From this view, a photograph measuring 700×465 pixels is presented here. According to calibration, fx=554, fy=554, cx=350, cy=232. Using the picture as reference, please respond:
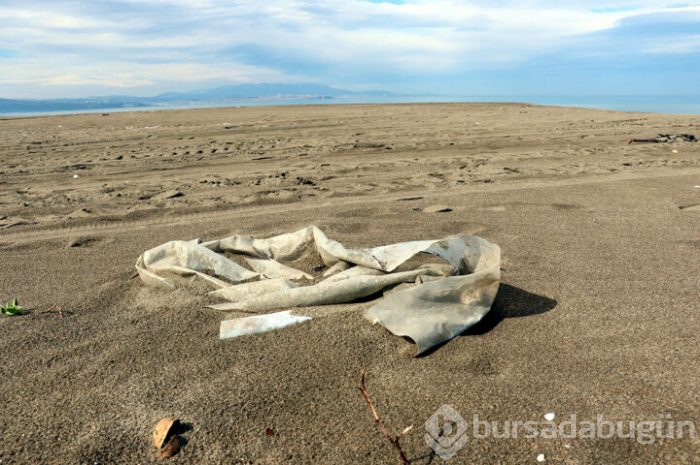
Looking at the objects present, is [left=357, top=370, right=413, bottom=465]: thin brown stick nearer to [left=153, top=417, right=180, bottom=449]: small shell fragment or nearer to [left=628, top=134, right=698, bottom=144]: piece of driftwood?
[left=153, top=417, right=180, bottom=449]: small shell fragment

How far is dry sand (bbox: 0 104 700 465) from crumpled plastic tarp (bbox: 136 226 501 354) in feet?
0.27

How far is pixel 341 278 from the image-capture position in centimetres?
254

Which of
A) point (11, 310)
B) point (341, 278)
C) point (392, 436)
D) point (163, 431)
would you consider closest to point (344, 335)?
point (341, 278)

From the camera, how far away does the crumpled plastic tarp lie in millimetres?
2148

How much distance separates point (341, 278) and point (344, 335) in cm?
44

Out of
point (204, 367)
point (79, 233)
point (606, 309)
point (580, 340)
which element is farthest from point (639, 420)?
point (79, 233)

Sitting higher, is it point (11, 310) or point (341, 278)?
point (341, 278)

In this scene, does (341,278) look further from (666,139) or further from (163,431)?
(666,139)

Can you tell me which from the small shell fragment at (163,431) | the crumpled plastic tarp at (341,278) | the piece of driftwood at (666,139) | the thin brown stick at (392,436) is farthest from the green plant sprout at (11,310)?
the piece of driftwood at (666,139)

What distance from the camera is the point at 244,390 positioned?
71.6 inches

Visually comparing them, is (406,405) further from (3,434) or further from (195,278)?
(195,278)

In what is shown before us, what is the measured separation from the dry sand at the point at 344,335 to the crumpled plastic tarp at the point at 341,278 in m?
0.08

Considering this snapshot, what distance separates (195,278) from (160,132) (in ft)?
30.7

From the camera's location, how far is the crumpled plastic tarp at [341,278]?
7.05ft
